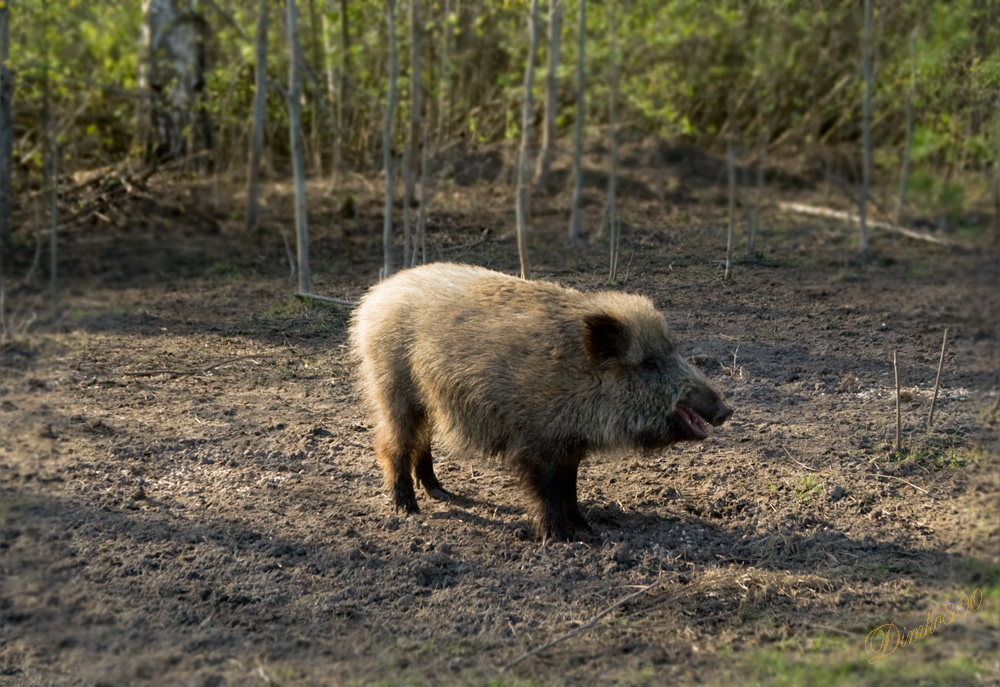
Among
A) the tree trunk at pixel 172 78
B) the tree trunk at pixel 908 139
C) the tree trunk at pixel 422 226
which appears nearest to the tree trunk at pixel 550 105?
the tree trunk at pixel 422 226

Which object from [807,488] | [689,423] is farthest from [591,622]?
[807,488]

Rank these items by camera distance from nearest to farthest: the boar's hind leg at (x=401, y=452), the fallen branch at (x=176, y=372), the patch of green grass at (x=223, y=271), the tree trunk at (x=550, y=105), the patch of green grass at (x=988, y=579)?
the patch of green grass at (x=988, y=579), the boar's hind leg at (x=401, y=452), the fallen branch at (x=176, y=372), the patch of green grass at (x=223, y=271), the tree trunk at (x=550, y=105)

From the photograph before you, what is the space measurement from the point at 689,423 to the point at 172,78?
35.6ft

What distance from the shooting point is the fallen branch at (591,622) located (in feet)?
14.3

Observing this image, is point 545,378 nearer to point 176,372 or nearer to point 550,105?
point 176,372

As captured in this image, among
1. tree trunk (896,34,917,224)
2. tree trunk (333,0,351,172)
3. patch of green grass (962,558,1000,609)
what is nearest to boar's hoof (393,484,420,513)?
patch of green grass (962,558,1000,609)

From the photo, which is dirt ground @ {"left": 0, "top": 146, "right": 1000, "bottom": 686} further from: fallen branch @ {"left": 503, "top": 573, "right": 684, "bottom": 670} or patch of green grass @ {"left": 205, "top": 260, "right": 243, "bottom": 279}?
patch of green grass @ {"left": 205, "top": 260, "right": 243, "bottom": 279}

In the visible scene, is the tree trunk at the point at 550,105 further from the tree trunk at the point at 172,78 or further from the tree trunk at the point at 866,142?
the tree trunk at the point at 172,78

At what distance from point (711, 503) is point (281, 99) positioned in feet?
36.1

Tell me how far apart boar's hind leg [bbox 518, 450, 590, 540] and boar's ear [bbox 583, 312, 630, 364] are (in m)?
0.58

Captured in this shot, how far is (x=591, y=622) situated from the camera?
15.1 ft

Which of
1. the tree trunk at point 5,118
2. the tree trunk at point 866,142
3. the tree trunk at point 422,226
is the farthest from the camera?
the tree trunk at point 5,118

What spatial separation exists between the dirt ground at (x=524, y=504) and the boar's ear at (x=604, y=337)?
0.63m

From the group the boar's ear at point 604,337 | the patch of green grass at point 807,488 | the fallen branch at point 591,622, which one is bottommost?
the fallen branch at point 591,622
